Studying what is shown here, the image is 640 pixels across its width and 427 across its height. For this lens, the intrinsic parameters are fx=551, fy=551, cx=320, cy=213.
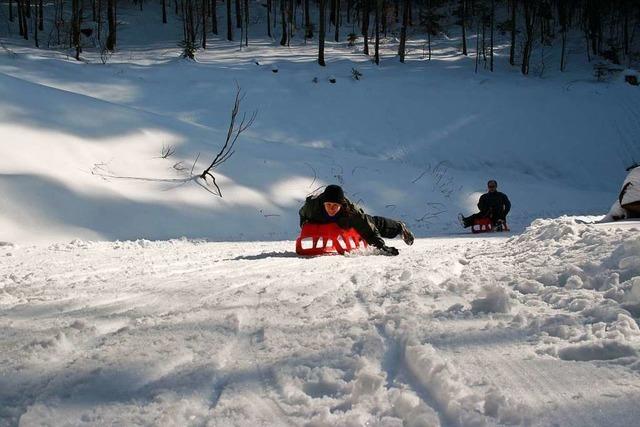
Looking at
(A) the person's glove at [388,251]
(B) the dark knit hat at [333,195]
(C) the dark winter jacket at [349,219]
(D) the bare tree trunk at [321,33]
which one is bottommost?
(A) the person's glove at [388,251]

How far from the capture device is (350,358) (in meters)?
2.18

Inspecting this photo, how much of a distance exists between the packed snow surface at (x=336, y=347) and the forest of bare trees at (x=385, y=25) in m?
24.9

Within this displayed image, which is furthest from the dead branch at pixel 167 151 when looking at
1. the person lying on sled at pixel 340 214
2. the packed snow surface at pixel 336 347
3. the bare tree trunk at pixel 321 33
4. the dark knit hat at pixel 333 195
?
the bare tree trunk at pixel 321 33

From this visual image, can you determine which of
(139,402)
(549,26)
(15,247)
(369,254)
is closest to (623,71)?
(549,26)

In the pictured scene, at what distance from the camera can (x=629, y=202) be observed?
26.8 feet

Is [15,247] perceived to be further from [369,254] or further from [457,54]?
[457,54]

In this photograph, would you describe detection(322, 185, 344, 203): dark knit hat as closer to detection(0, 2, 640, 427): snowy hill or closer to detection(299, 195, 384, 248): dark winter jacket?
detection(299, 195, 384, 248): dark winter jacket

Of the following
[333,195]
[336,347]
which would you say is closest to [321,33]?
[333,195]

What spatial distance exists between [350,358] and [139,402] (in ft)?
2.63

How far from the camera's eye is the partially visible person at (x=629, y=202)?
8117 mm

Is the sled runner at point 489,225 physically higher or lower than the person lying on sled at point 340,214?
lower

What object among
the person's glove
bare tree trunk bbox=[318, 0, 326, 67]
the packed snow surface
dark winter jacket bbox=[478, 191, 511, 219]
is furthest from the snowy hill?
bare tree trunk bbox=[318, 0, 326, 67]

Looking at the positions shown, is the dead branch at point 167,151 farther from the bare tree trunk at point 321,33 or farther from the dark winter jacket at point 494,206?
the bare tree trunk at point 321,33

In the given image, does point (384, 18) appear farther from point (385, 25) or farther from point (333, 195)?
point (333, 195)
